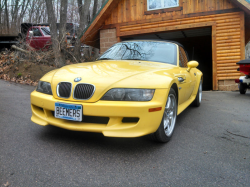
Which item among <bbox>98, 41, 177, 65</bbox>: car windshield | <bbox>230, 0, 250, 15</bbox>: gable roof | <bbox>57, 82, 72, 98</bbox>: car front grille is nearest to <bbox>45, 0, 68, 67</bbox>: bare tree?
<bbox>98, 41, 177, 65</bbox>: car windshield

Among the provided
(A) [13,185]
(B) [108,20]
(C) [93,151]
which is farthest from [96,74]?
(B) [108,20]

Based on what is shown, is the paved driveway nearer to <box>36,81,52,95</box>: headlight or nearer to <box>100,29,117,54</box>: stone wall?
<box>36,81,52,95</box>: headlight

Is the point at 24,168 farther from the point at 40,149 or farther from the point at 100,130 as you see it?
the point at 100,130

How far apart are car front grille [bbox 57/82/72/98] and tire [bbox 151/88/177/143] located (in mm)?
1093

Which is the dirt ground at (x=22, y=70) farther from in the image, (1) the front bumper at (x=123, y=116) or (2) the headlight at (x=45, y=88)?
(1) the front bumper at (x=123, y=116)

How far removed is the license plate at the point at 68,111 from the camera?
2.32 metres

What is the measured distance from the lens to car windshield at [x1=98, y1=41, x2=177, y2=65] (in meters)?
3.62

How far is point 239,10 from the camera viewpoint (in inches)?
340

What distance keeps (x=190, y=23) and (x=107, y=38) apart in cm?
397

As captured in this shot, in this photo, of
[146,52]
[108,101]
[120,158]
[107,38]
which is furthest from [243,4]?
[120,158]

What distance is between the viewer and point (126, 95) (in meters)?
2.29

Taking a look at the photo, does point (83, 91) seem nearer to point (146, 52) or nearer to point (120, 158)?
point (120, 158)

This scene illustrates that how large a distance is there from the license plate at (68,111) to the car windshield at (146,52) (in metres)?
1.64

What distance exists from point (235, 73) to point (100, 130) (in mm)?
8314
